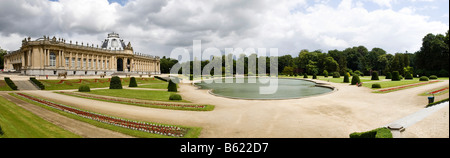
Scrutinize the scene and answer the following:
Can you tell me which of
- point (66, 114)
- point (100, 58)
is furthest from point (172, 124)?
point (100, 58)

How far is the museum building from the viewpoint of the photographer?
47.9 m

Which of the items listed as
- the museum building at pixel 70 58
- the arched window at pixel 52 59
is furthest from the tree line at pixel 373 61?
the arched window at pixel 52 59

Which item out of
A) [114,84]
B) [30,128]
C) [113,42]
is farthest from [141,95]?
[113,42]

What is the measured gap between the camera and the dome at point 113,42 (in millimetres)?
79569

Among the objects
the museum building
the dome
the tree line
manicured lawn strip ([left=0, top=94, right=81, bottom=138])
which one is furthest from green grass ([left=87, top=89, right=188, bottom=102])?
the dome

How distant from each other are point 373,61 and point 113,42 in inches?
4156

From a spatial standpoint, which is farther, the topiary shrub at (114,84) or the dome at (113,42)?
the dome at (113,42)

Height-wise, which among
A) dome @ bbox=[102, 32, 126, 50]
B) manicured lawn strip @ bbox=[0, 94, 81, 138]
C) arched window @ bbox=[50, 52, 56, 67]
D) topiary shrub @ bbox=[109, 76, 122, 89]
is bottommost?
manicured lawn strip @ bbox=[0, 94, 81, 138]

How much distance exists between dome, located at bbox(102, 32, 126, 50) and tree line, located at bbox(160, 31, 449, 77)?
95.3ft

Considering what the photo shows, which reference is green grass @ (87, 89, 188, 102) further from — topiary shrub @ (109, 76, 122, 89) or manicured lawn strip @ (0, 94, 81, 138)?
manicured lawn strip @ (0, 94, 81, 138)

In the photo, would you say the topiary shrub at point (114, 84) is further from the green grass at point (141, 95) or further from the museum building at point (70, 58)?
the museum building at point (70, 58)

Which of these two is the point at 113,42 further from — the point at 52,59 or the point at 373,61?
the point at 373,61

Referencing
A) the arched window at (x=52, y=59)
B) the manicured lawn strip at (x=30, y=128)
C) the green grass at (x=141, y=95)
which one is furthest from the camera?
the arched window at (x=52, y=59)
